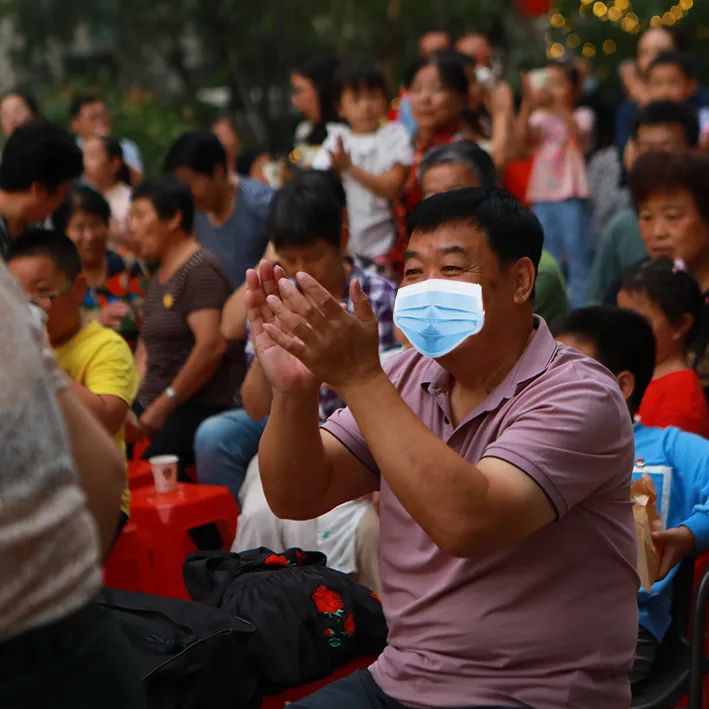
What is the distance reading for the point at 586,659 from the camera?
2.22m

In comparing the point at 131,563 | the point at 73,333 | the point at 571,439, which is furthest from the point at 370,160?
the point at 571,439

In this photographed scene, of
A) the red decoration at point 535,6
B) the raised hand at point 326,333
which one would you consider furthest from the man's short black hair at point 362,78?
the red decoration at point 535,6

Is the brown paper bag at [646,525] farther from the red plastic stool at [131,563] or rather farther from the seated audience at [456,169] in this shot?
the red plastic stool at [131,563]

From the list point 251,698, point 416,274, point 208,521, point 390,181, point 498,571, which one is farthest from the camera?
point 390,181

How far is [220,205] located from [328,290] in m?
2.54

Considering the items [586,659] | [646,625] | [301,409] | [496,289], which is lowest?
[646,625]

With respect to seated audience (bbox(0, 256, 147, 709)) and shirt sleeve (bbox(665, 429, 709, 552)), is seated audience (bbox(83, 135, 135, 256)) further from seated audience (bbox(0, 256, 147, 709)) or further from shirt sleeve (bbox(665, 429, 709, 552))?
seated audience (bbox(0, 256, 147, 709))

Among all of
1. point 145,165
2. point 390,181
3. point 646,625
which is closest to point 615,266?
point 390,181

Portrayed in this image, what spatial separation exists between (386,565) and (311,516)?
0.55ft

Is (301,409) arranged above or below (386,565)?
above

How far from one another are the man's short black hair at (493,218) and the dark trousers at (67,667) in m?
1.04

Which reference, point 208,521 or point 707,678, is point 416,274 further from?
point 208,521

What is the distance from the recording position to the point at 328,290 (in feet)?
13.3

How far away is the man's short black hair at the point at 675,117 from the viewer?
18.6 ft
